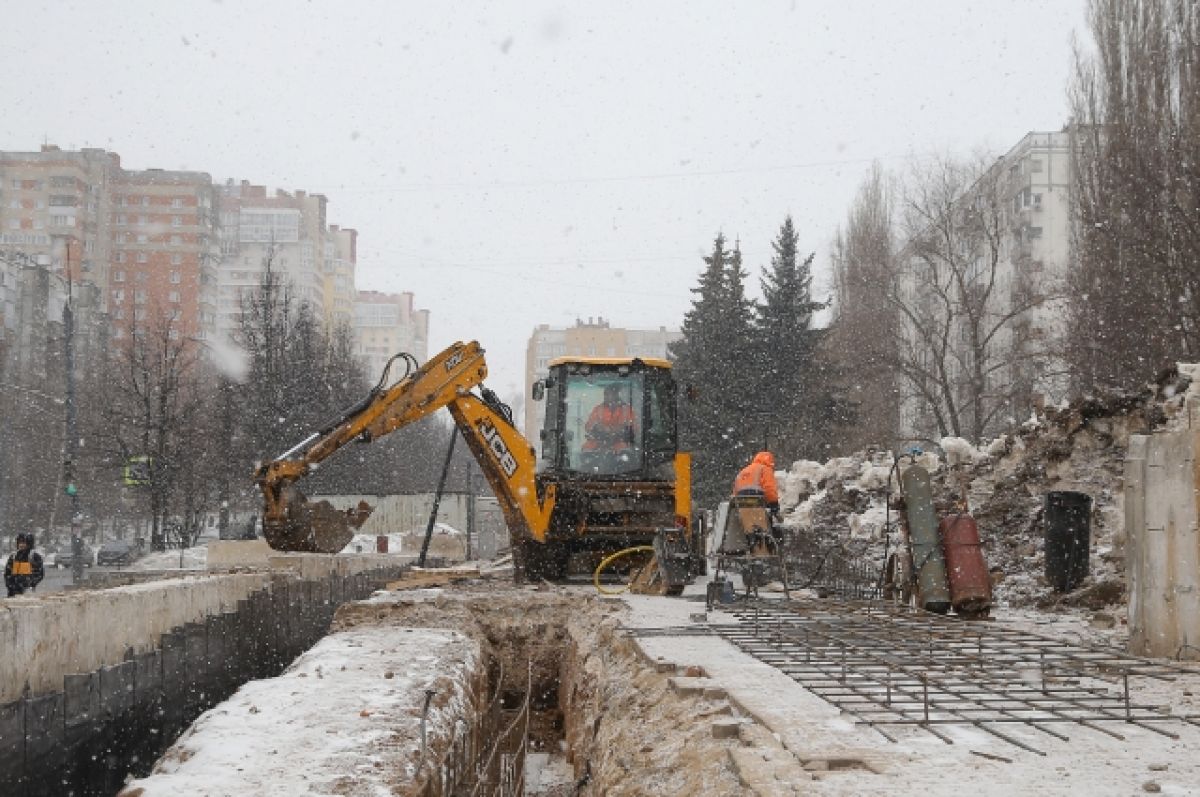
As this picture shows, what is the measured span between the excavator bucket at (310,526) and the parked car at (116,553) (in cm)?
2572

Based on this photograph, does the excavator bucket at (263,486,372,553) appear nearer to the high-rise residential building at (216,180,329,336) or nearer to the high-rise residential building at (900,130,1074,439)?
the high-rise residential building at (900,130,1074,439)

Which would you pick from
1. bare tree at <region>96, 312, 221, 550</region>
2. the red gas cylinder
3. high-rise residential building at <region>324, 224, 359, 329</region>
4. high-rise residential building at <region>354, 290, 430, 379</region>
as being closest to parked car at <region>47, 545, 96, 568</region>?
bare tree at <region>96, 312, 221, 550</region>

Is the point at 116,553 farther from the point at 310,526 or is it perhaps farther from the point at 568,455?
the point at 310,526

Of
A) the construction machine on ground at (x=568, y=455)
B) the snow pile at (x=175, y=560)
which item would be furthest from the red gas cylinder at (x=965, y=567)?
the snow pile at (x=175, y=560)

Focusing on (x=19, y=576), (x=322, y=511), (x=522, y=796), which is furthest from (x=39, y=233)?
(x=522, y=796)

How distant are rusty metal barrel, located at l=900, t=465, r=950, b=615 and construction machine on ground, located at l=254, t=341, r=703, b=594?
3.17 meters

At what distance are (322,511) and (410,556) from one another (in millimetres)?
17114

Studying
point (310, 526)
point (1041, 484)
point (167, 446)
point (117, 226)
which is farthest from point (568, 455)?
point (117, 226)

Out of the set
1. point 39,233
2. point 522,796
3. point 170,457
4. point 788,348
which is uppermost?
point 39,233

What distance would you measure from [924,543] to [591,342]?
321 ft

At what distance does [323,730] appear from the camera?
7113 mm

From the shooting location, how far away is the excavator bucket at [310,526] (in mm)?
14266

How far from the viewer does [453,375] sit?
51.7 ft

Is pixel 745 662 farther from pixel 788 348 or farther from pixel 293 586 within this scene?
pixel 788 348
